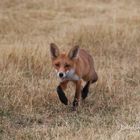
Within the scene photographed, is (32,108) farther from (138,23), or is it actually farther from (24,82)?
(138,23)

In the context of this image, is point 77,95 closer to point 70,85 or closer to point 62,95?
point 62,95

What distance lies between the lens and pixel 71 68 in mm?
6973

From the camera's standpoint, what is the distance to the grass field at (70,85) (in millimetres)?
6305

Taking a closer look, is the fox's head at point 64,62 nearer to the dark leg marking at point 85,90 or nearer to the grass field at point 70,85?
the grass field at point 70,85

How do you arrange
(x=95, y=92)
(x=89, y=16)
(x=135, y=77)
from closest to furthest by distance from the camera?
(x=95, y=92)
(x=135, y=77)
(x=89, y=16)

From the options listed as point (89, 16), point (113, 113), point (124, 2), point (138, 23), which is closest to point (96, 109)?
point (113, 113)

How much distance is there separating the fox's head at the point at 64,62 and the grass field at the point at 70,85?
60cm

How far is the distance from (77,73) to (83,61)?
38 centimetres

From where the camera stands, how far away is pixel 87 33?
12.1m

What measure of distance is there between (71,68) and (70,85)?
132 cm

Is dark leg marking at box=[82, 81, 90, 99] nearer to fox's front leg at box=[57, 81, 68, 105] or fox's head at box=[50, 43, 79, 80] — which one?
fox's front leg at box=[57, 81, 68, 105]

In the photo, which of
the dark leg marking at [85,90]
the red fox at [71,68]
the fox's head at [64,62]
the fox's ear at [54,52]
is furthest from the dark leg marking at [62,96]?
the dark leg marking at [85,90]

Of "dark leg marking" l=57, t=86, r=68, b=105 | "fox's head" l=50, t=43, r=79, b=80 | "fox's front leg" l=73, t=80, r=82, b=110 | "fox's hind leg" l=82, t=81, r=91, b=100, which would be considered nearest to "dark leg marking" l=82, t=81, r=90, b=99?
"fox's hind leg" l=82, t=81, r=91, b=100

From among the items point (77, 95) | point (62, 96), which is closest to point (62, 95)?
point (62, 96)
